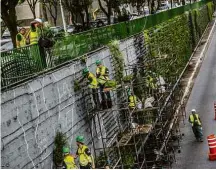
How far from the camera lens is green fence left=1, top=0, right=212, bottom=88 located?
14.3 metres

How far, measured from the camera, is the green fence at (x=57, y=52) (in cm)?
1428

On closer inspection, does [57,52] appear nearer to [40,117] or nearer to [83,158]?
[40,117]

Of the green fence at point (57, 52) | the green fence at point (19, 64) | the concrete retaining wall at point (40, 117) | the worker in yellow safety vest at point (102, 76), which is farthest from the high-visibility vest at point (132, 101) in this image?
the green fence at point (19, 64)

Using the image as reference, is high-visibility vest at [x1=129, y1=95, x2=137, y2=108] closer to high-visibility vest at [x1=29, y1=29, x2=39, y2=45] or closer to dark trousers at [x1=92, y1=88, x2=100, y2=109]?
dark trousers at [x1=92, y1=88, x2=100, y2=109]

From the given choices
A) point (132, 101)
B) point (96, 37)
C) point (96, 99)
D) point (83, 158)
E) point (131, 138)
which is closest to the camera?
point (83, 158)

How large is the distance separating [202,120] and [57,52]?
11.8 metres

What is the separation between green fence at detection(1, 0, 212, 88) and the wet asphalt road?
637 cm

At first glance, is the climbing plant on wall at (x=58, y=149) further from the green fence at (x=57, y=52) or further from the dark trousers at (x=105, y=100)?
the dark trousers at (x=105, y=100)

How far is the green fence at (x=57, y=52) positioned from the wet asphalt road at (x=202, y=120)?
20.9 feet

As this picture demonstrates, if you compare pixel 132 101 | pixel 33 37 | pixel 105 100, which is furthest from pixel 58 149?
pixel 132 101

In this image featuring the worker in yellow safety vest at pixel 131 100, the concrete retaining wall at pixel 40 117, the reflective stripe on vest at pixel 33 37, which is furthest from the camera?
the worker in yellow safety vest at pixel 131 100

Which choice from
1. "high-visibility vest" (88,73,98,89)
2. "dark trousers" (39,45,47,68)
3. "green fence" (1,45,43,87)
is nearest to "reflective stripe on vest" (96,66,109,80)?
"high-visibility vest" (88,73,98,89)

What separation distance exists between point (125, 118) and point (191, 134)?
364cm

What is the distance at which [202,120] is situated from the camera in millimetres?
26594
